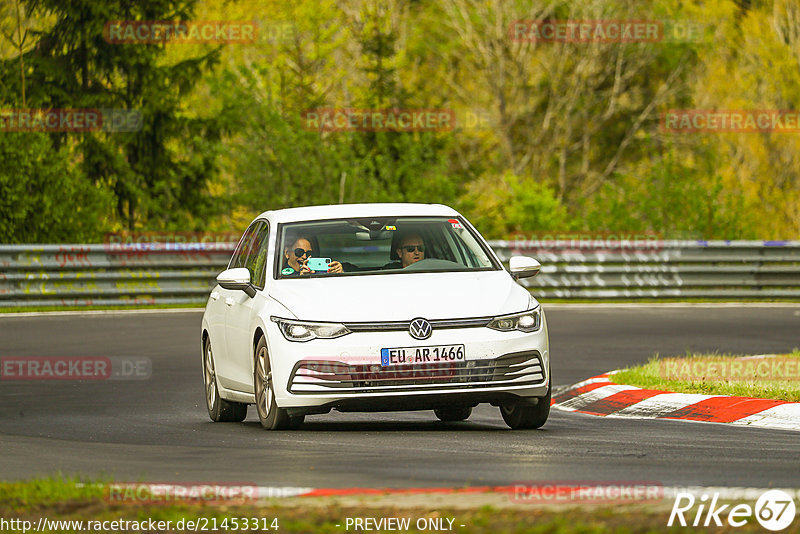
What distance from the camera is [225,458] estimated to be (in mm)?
9031

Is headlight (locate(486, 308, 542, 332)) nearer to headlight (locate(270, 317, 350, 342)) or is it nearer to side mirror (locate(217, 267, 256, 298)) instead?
headlight (locate(270, 317, 350, 342))

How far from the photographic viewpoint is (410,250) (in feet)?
37.3

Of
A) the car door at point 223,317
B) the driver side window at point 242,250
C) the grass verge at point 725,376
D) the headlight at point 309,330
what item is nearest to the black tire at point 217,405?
the car door at point 223,317

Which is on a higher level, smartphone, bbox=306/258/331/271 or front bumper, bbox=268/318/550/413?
smartphone, bbox=306/258/331/271

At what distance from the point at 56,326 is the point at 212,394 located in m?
10.3

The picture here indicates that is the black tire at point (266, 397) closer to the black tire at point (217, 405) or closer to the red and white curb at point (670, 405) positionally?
the black tire at point (217, 405)

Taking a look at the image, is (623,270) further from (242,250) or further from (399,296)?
(399,296)

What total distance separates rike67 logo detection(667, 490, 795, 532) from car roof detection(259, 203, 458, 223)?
208 inches

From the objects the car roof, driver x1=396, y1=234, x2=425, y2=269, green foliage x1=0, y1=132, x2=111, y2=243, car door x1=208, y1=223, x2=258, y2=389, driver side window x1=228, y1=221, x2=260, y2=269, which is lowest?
green foliage x1=0, y1=132, x2=111, y2=243

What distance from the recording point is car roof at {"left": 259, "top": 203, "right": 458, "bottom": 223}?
11703mm

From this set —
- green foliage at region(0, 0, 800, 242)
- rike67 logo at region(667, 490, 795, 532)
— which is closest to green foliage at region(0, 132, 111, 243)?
green foliage at region(0, 0, 800, 242)

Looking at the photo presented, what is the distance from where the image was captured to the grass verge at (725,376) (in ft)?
39.9

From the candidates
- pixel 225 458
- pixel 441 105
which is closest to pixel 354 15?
pixel 441 105

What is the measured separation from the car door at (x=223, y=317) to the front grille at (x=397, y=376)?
1696 mm
